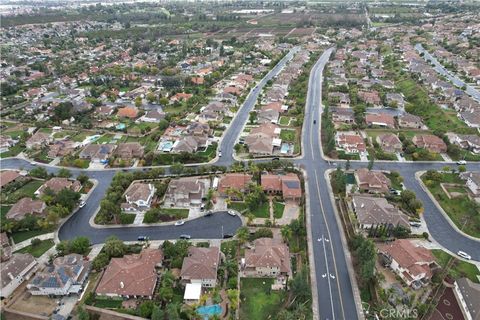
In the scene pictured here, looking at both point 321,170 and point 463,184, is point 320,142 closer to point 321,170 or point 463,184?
point 321,170

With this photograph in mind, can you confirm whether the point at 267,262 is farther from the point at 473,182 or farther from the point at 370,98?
the point at 370,98

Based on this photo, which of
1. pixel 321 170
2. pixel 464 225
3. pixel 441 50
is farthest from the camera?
pixel 441 50

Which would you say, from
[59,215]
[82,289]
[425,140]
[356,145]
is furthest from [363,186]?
[59,215]

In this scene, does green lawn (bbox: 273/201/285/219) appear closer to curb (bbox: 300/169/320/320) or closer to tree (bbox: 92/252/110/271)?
curb (bbox: 300/169/320/320)

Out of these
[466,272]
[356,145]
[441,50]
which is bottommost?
[466,272]

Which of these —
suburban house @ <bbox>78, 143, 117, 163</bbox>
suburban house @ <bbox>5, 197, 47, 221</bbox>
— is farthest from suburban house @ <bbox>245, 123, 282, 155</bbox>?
suburban house @ <bbox>5, 197, 47, 221</bbox>

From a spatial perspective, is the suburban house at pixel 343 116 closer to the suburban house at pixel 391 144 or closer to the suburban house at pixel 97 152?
the suburban house at pixel 391 144

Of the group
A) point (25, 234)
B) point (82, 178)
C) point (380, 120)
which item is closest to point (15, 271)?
point (25, 234)
